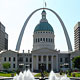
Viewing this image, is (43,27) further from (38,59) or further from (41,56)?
(38,59)

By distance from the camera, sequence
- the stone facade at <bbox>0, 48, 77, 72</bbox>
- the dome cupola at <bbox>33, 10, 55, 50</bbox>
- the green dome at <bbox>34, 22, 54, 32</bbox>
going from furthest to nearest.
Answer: the green dome at <bbox>34, 22, 54, 32</bbox> < the dome cupola at <bbox>33, 10, 55, 50</bbox> < the stone facade at <bbox>0, 48, 77, 72</bbox>

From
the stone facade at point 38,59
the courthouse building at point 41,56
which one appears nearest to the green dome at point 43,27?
the courthouse building at point 41,56

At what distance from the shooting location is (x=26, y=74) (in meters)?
36.3

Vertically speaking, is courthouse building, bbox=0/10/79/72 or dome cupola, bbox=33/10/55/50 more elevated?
dome cupola, bbox=33/10/55/50

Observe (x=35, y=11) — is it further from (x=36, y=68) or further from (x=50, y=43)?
(x=36, y=68)

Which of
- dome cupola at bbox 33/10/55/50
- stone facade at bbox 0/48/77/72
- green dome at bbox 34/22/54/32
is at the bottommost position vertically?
stone facade at bbox 0/48/77/72

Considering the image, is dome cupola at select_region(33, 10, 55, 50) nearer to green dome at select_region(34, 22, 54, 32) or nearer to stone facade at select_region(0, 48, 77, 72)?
green dome at select_region(34, 22, 54, 32)

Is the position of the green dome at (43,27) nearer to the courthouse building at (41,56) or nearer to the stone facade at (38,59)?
the courthouse building at (41,56)

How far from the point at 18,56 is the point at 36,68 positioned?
43.9 feet

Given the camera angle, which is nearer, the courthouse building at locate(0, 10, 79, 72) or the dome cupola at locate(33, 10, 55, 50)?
the courthouse building at locate(0, 10, 79, 72)

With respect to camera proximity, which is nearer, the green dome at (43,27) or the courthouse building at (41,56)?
the courthouse building at (41,56)

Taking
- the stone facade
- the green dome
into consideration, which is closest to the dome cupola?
the green dome

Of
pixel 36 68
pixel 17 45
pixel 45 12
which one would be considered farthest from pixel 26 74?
pixel 45 12

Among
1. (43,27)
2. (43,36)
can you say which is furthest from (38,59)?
(43,27)
